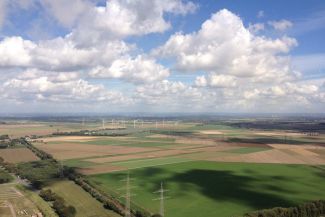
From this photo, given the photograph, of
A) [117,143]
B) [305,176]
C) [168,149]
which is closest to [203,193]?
[305,176]

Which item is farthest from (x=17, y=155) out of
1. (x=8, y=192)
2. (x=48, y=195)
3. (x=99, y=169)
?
(x=48, y=195)

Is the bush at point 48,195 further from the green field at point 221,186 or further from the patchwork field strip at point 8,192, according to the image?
the green field at point 221,186

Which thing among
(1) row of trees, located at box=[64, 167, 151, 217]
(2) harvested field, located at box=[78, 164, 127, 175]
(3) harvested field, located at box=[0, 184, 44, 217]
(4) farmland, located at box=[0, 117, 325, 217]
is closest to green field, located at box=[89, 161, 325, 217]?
(4) farmland, located at box=[0, 117, 325, 217]

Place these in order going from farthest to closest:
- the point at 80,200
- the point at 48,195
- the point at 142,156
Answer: the point at 142,156 → the point at 48,195 → the point at 80,200

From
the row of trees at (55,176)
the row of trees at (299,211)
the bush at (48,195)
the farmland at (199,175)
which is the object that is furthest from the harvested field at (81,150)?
the row of trees at (299,211)

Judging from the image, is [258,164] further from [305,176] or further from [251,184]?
[251,184]

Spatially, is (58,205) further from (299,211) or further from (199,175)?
(199,175)

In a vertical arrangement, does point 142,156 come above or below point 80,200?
above
